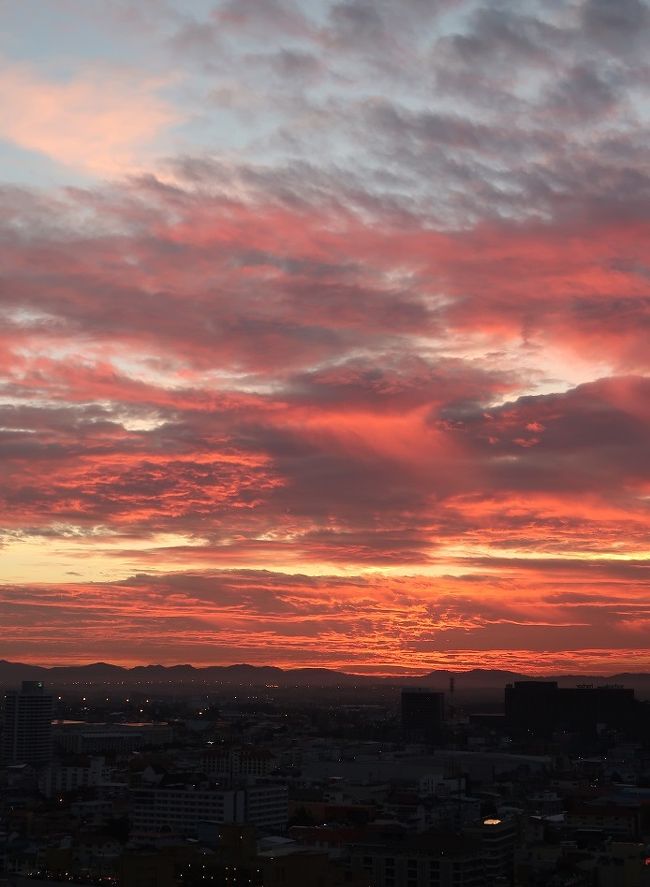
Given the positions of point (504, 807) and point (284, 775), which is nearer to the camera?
point (504, 807)

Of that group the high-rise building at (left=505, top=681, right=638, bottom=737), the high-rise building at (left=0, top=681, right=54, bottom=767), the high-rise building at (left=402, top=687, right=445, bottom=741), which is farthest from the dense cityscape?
the high-rise building at (left=402, top=687, right=445, bottom=741)

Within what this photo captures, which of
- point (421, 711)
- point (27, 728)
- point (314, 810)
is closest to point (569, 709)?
point (421, 711)

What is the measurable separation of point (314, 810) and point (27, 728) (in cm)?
5540

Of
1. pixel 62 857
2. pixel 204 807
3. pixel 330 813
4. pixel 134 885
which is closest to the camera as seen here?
pixel 134 885

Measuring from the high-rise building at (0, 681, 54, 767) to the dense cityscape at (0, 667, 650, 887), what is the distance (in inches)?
7.1

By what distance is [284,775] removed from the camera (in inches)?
4173

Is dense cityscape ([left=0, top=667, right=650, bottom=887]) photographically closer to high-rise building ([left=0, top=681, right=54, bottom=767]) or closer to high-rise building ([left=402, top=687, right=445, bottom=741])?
high-rise building ([left=0, top=681, right=54, bottom=767])

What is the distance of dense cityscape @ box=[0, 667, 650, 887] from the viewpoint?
5328 centimetres

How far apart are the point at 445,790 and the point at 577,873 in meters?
40.4

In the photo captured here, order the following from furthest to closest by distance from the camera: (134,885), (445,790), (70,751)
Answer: (70,751) < (445,790) < (134,885)

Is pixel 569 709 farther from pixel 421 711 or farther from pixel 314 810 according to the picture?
pixel 314 810

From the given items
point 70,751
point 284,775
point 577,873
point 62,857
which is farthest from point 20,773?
point 577,873

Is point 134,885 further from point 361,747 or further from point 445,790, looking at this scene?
point 361,747

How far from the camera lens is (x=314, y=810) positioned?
81.8 m
